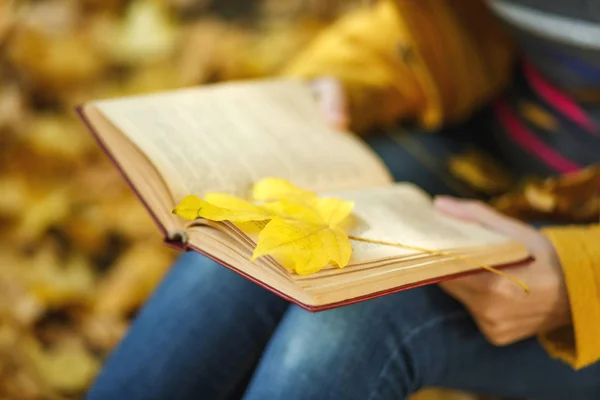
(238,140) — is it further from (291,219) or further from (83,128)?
(83,128)

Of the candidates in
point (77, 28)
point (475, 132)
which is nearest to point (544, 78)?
point (475, 132)

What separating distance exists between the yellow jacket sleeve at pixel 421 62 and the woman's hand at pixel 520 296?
257mm

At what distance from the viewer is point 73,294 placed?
3.26 ft

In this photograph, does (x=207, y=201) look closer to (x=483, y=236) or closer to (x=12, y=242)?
(x=483, y=236)

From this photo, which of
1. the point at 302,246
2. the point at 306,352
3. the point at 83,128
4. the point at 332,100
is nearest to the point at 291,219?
the point at 302,246

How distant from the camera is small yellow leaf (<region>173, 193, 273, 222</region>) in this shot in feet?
1.31

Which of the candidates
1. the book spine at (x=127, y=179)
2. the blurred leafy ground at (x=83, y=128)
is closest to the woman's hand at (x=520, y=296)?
the book spine at (x=127, y=179)

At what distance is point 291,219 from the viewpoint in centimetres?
42

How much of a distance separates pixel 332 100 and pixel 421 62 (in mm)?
116

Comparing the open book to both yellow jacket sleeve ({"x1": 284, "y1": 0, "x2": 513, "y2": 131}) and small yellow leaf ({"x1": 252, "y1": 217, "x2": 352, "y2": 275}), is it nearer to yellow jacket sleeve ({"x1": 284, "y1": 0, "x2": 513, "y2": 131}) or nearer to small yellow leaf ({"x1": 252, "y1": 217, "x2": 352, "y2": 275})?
small yellow leaf ({"x1": 252, "y1": 217, "x2": 352, "y2": 275})

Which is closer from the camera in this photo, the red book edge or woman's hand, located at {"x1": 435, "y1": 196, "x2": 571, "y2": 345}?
the red book edge

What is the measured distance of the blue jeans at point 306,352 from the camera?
0.50 meters

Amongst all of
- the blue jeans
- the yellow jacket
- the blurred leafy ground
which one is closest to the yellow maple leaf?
the blue jeans

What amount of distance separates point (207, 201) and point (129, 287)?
63 centimetres
